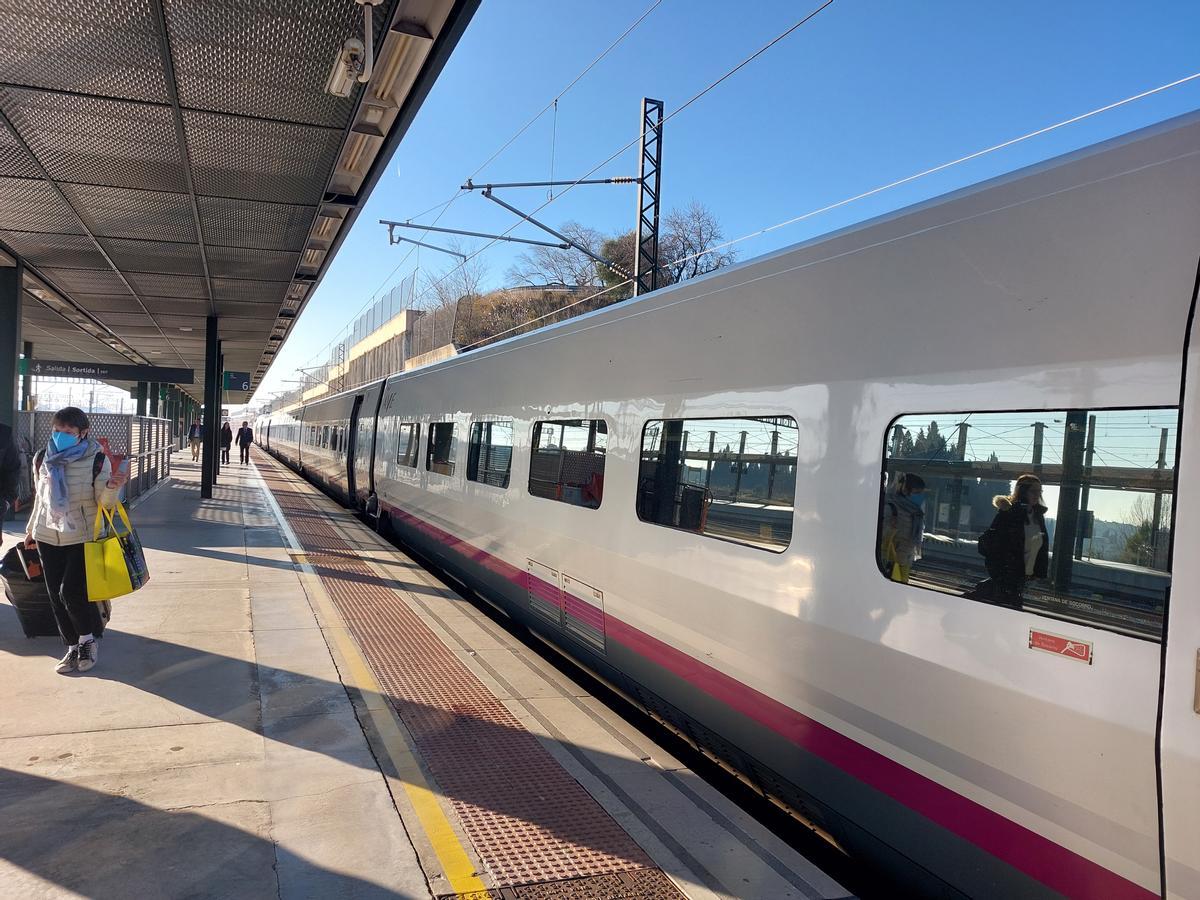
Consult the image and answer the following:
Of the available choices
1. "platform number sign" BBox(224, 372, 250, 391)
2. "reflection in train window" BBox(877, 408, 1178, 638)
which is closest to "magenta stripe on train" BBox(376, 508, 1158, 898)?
"reflection in train window" BBox(877, 408, 1178, 638)

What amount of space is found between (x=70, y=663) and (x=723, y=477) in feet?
14.0

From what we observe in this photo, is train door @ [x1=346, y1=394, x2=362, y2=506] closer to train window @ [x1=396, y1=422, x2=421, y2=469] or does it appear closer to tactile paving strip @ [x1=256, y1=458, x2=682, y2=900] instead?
train window @ [x1=396, y1=422, x2=421, y2=469]

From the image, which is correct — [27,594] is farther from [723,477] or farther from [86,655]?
[723,477]

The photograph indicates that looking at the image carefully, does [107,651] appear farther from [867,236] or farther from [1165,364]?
[1165,364]

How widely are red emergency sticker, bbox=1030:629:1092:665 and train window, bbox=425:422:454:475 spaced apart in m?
7.72

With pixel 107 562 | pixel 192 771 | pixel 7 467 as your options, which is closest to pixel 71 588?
pixel 107 562

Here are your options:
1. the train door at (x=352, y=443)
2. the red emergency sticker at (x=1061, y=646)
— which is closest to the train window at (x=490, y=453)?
the red emergency sticker at (x=1061, y=646)

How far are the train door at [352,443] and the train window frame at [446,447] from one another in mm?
6603

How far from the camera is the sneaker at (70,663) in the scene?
5.33 meters

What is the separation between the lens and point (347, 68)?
5.17m

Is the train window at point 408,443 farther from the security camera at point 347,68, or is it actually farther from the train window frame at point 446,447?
the security camera at point 347,68

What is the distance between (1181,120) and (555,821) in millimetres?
3394

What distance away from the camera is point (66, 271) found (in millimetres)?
11516

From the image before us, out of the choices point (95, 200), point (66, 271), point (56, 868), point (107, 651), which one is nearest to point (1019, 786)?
point (56, 868)
